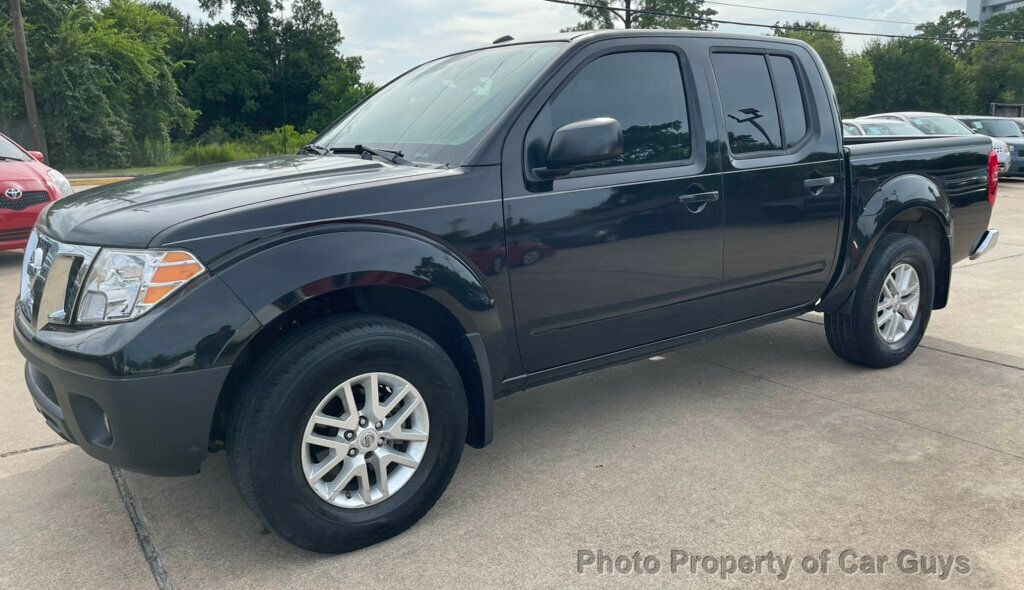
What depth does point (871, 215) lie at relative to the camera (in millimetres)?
4133

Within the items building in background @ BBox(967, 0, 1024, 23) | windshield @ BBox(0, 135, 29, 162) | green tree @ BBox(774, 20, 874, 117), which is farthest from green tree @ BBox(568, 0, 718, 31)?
building in background @ BBox(967, 0, 1024, 23)

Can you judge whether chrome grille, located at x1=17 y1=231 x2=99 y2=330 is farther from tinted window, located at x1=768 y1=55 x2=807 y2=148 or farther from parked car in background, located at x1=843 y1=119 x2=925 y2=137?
parked car in background, located at x1=843 y1=119 x2=925 y2=137

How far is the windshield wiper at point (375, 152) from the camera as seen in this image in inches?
124

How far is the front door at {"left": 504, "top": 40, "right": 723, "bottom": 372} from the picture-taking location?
2996 millimetres

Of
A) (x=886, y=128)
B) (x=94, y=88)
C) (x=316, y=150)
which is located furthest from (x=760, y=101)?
(x=94, y=88)

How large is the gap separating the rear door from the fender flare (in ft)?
0.34

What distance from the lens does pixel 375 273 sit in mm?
2594

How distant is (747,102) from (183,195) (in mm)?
2571

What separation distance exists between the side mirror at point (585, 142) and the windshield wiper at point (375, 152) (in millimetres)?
590

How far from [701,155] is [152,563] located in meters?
2.71

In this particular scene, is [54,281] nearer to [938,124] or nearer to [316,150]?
[316,150]

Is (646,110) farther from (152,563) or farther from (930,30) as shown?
(930,30)

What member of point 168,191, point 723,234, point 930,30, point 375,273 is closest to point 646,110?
point 723,234

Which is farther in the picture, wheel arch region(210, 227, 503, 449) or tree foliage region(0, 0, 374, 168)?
tree foliage region(0, 0, 374, 168)
